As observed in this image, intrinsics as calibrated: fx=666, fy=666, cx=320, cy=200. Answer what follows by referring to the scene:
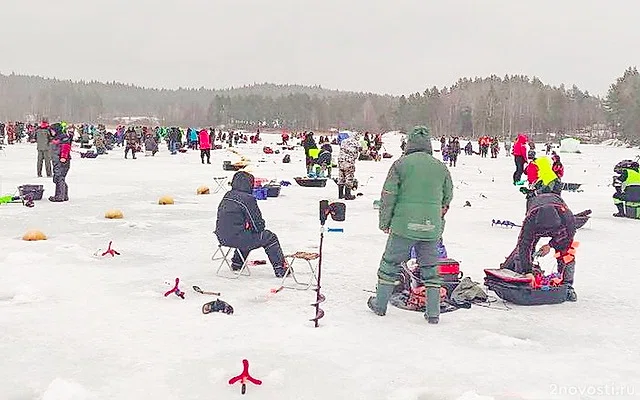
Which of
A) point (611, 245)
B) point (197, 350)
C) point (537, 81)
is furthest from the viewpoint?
point (537, 81)

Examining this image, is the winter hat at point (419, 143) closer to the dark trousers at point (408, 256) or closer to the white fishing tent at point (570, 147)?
the dark trousers at point (408, 256)

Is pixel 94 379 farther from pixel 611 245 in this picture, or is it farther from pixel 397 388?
pixel 611 245

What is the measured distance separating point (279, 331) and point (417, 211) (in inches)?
66.2

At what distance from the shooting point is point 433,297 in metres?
6.36

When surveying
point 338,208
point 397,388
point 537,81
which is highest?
point 537,81

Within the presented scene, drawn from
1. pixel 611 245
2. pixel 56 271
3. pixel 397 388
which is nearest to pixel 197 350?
pixel 397 388

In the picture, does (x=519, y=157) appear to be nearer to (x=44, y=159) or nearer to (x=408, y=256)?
(x=44, y=159)

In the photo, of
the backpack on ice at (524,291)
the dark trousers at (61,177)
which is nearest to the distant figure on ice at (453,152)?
the dark trousers at (61,177)

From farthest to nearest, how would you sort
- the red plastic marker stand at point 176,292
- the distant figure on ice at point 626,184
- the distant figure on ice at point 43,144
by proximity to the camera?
the distant figure on ice at point 43,144 → the distant figure on ice at point 626,184 → the red plastic marker stand at point 176,292

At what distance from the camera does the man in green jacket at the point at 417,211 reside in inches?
245

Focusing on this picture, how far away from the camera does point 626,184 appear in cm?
1402

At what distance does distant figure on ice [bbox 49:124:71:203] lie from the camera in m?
13.9

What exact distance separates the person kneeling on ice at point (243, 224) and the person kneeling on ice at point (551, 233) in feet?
9.19

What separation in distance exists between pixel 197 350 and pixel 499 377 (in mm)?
2374
